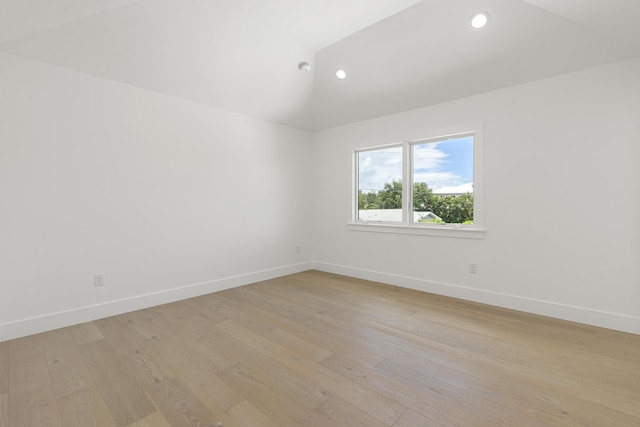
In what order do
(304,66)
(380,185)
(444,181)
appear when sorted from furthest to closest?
(380,185), (444,181), (304,66)

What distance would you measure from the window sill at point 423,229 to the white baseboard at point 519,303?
24.1 inches

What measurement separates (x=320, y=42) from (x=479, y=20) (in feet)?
5.19

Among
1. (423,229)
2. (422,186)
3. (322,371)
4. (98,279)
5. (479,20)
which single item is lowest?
(322,371)

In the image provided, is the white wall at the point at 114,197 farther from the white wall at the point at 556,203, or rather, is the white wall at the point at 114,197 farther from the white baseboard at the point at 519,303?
the white wall at the point at 556,203

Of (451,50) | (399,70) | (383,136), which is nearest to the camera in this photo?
(451,50)

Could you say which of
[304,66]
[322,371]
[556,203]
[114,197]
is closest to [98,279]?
[114,197]

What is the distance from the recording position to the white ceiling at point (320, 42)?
2.39 m

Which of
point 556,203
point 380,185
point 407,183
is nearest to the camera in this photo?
point 556,203

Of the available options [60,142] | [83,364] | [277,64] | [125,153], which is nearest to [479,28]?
[277,64]

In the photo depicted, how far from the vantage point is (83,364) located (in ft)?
6.90

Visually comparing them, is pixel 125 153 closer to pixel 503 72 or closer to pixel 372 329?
pixel 372 329

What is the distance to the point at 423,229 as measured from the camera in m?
3.83

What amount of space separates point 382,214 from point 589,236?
233 cm

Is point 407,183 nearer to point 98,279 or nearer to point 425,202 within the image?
point 425,202
